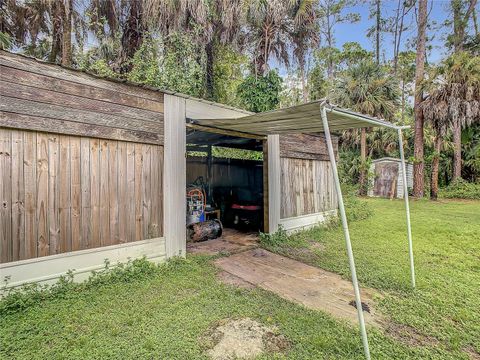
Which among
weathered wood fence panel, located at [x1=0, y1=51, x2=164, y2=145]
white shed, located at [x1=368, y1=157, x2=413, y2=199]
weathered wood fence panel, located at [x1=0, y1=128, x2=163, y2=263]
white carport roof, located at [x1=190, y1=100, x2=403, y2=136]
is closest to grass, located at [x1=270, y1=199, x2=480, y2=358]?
white carport roof, located at [x1=190, y1=100, x2=403, y2=136]

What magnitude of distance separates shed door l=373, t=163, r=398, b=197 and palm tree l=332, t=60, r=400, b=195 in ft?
3.81

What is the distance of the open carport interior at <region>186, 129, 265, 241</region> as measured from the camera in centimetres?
575

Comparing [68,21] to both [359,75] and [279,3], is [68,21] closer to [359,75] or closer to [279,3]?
[279,3]

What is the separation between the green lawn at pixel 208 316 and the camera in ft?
6.94

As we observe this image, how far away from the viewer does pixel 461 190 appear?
44.3 ft

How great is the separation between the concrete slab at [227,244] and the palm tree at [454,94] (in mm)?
10187

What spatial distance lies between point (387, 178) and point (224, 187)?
10774 millimetres

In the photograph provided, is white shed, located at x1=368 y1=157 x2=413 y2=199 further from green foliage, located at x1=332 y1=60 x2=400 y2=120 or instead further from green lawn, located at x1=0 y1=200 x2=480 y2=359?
green lawn, located at x1=0 y1=200 x2=480 y2=359

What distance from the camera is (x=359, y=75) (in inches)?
544

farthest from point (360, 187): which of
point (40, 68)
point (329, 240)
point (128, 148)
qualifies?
point (40, 68)

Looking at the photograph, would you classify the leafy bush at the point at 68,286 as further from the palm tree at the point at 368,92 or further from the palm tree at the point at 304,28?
the palm tree at the point at 368,92

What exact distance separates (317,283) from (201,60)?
25.8ft

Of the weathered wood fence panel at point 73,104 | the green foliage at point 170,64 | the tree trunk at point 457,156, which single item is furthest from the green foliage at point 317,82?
the weathered wood fence panel at point 73,104

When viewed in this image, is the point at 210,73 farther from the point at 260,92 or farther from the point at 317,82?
the point at 317,82
